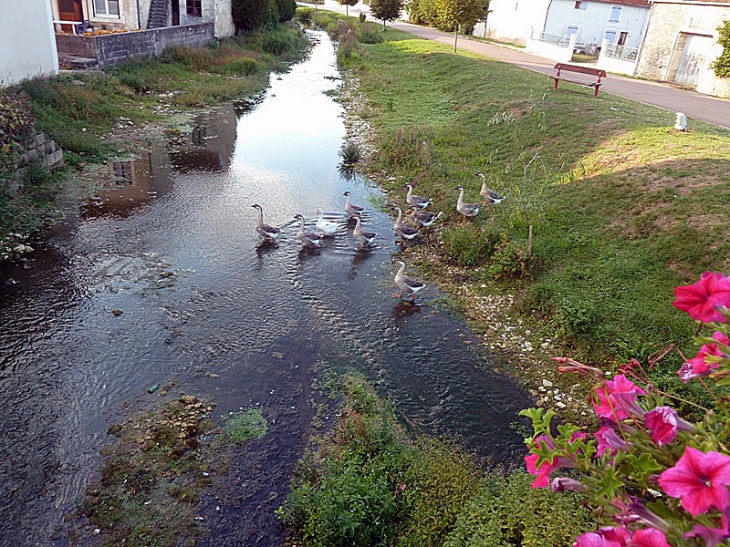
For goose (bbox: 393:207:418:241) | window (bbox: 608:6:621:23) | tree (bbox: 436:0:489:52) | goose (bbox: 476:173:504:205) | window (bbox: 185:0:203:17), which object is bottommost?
goose (bbox: 393:207:418:241)

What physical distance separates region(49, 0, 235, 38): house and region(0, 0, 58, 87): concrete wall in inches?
312

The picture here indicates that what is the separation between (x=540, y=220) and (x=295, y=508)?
728 cm

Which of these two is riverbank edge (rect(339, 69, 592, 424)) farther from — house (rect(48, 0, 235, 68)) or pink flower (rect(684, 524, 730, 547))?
house (rect(48, 0, 235, 68))

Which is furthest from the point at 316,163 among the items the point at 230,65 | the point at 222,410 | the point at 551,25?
the point at 551,25

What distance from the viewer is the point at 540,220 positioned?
1013 centimetres

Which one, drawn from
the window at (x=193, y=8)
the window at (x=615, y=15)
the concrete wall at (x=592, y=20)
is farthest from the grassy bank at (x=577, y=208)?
the window at (x=615, y=15)

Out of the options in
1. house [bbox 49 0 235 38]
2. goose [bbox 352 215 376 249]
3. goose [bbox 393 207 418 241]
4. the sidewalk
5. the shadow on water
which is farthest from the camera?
house [bbox 49 0 235 38]

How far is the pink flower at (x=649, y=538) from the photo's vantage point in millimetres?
1600

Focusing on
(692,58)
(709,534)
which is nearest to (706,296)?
(709,534)

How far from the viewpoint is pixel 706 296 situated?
1.96m

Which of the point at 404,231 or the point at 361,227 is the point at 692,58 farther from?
the point at 361,227

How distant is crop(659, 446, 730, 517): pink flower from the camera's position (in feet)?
5.06

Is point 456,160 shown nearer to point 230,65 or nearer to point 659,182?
point 659,182

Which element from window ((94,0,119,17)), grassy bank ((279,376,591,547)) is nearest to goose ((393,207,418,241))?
grassy bank ((279,376,591,547))
